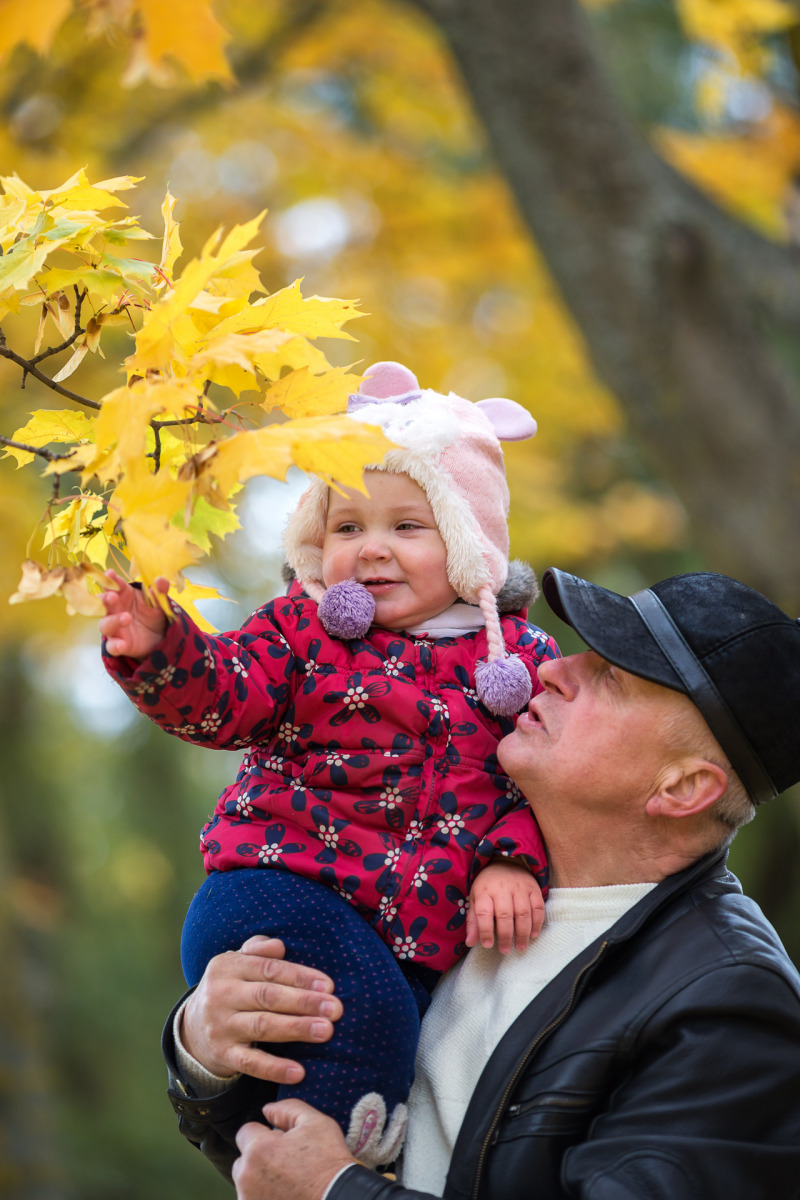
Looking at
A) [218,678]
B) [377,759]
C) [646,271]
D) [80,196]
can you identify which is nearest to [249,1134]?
[377,759]

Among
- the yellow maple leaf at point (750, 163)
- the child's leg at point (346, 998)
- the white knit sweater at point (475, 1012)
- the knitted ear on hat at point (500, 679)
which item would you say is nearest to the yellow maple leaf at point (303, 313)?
the knitted ear on hat at point (500, 679)

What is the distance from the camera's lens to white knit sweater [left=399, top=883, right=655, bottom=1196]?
186 centimetres

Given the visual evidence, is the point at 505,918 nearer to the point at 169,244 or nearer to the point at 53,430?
the point at 53,430

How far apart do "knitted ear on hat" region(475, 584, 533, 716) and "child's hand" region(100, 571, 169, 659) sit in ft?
2.01

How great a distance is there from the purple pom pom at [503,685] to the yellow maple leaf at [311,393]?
0.58 meters

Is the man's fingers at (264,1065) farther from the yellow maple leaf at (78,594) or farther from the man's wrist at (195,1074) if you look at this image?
the yellow maple leaf at (78,594)

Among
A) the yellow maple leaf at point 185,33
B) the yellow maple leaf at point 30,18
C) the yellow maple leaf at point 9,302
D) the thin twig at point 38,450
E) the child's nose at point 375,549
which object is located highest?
the yellow maple leaf at point 30,18

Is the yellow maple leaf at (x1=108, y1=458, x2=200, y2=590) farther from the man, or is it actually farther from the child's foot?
the child's foot

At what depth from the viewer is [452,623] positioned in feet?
6.70

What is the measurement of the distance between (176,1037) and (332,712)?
698 mm

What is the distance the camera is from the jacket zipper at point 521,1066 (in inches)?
69.4

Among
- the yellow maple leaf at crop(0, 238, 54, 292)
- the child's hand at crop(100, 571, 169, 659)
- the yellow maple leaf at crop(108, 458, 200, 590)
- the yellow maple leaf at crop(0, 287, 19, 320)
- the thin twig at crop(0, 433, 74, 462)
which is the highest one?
the yellow maple leaf at crop(0, 238, 54, 292)

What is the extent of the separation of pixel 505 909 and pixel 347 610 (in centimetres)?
58

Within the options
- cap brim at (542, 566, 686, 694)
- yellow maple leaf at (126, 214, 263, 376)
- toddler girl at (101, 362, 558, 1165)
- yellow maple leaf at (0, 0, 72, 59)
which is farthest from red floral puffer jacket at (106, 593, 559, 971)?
yellow maple leaf at (0, 0, 72, 59)
